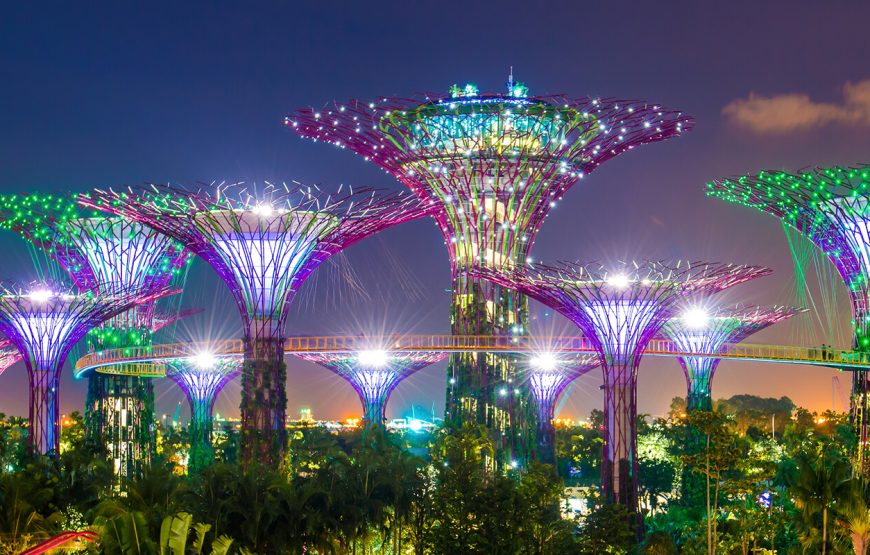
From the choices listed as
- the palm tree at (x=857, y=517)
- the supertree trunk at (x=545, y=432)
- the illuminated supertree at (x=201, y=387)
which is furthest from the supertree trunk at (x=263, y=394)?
the supertree trunk at (x=545, y=432)

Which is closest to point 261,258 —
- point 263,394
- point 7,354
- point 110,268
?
point 263,394

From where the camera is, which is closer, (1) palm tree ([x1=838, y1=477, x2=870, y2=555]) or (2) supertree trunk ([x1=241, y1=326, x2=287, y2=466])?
(1) palm tree ([x1=838, y1=477, x2=870, y2=555])

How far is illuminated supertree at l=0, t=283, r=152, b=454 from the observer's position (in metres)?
68.0

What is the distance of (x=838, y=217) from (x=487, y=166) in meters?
16.6

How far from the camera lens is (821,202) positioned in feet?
215

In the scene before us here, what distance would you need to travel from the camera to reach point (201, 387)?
89688mm

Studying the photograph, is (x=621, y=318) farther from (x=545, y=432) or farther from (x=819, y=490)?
(x=545, y=432)

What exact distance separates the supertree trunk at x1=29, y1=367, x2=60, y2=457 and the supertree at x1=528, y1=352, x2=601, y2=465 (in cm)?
2894

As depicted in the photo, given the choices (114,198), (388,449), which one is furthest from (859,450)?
(114,198)

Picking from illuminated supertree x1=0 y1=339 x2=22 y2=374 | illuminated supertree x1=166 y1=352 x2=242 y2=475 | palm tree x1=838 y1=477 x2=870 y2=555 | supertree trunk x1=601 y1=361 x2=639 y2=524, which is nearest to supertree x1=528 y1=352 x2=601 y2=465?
illuminated supertree x1=166 y1=352 x2=242 y2=475

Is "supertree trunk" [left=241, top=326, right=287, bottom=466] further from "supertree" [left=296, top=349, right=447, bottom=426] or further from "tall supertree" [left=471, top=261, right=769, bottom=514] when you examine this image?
"supertree" [left=296, top=349, right=447, bottom=426]

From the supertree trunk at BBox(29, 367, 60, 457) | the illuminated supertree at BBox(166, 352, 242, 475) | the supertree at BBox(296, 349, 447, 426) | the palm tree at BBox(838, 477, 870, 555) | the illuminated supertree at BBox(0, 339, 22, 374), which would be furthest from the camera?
the illuminated supertree at BBox(0, 339, 22, 374)

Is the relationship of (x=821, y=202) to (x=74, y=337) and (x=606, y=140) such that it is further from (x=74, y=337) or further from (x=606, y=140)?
(x=74, y=337)

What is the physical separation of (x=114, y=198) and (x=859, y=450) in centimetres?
3581
